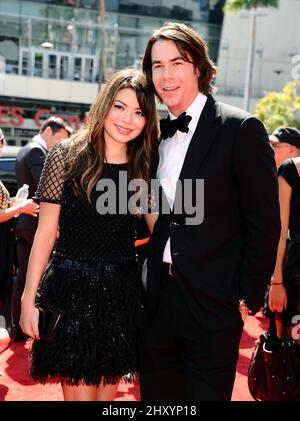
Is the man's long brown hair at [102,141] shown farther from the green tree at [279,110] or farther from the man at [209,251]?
the green tree at [279,110]

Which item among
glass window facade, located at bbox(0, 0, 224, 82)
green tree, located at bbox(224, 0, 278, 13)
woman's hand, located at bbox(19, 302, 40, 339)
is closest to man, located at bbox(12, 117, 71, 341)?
woman's hand, located at bbox(19, 302, 40, 339)

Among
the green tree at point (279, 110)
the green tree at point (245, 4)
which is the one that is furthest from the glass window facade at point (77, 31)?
the green tree at point (279, 110)

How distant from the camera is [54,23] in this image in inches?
1467

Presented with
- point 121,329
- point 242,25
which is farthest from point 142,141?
point 242,25

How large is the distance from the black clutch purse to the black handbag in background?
130cm

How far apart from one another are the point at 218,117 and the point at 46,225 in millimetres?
844

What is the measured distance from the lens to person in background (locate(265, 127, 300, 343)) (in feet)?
10.9

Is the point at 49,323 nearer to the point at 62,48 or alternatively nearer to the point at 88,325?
the point at 88,325

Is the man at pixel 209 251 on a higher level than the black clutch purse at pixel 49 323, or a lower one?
higher

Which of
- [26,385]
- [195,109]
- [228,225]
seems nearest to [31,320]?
[228,225]

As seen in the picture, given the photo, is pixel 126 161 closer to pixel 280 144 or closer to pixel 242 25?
pixel 280 144

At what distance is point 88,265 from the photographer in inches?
96.3

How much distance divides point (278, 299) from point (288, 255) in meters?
0.27

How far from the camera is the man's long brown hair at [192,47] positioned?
7.81 ft
